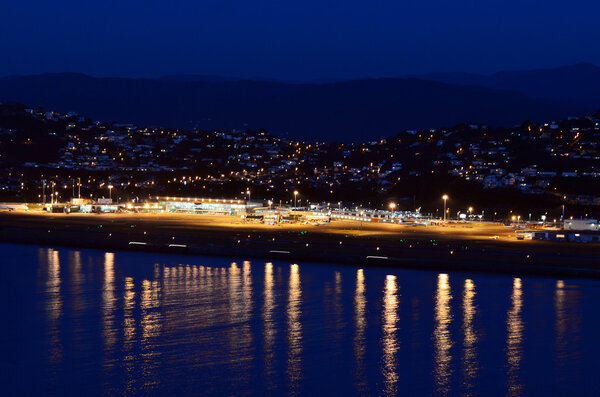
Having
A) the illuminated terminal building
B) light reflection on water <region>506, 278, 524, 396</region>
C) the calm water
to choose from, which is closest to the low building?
the calm water

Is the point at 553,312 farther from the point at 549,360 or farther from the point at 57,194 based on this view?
the point at 57,194

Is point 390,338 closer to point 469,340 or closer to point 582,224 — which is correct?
point 469,340

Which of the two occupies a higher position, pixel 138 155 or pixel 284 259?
pixel 138 155

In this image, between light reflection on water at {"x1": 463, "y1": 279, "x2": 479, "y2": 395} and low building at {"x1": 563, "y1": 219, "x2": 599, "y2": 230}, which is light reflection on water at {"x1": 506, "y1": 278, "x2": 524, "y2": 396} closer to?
light reflection on water at {"x1": 463, "y1": 279, "x2": 479, "y2": 395}

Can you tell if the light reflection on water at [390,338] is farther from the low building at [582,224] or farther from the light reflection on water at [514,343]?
the low building at [582,224]

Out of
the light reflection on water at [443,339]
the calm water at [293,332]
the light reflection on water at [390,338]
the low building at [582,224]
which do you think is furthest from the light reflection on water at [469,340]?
the low building at [582,224]

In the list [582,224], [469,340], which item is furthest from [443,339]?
[582,224]

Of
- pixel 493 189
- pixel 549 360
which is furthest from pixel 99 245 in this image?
pixel 493 189
